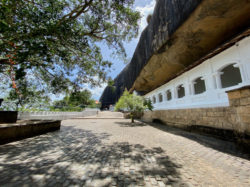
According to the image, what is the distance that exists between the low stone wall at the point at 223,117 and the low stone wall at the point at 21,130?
8.67 m

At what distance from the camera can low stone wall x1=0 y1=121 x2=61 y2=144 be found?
415 centimetres

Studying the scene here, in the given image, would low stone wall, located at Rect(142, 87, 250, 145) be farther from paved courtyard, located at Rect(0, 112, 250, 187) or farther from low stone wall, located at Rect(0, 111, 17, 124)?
low stone wall, located at Rect(0, 111, 17, 124)

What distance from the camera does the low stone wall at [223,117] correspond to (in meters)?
3.71

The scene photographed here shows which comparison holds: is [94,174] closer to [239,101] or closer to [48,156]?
[48,156]

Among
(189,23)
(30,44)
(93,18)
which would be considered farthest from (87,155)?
(189,23)

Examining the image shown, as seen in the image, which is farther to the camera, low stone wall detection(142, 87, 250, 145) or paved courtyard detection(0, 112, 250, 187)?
low stone wall detection(142, 87, 250, 145)

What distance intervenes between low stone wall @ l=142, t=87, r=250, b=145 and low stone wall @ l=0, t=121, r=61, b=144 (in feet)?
28.4

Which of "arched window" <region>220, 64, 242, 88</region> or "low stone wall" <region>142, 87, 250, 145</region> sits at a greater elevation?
"arched window" <region>220, 64, 242, 88</region>

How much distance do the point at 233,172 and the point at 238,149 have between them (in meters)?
1.94

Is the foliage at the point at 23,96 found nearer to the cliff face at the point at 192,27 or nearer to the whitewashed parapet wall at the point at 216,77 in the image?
the cliff face at the point at 192,27

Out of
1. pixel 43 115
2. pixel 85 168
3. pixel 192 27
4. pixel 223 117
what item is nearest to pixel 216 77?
pixel 223 117

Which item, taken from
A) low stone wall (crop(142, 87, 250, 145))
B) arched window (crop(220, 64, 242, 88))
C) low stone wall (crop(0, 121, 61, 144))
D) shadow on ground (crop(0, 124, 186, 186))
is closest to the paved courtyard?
shadow on ground (crop(0, 124, 186, 186))

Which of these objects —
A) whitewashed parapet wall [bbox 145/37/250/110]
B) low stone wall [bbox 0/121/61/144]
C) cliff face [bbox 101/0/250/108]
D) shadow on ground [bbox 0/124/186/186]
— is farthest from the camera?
cliff face [bbox 101/0/250/108]

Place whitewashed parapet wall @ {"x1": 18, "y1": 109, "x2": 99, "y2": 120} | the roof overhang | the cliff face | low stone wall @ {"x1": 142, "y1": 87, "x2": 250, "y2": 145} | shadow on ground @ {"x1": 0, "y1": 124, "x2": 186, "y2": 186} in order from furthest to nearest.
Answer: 1. whitewashed parapet wall @ {"x1": 18, "y1": 109, "x2": 99, "y2": 120}
2. the cliff face
3. the roof overhang
4. low stone wall @ {"x1": 142, "y1": 87, "x2": 250, "y2": 145}
5. shadow on ground @ {"x1": 0, "y1": 124, "x2": 186, "y2": 186}
